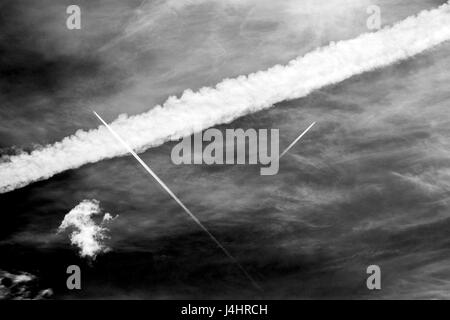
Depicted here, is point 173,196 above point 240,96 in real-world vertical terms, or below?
below

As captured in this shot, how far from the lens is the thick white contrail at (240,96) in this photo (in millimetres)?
8266

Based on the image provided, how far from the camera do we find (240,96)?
8742mm

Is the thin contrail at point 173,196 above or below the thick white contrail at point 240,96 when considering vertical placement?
below

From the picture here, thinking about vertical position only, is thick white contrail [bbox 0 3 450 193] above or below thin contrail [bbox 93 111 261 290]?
above

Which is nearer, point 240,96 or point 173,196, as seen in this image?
point 240,96

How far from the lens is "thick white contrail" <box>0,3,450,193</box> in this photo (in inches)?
325

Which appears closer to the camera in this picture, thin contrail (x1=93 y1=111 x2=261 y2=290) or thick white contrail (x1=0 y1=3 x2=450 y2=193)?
thick white contrail (x1=0 y1=3 x2=450 y2=193)

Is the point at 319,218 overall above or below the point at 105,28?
below

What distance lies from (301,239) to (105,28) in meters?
8.02

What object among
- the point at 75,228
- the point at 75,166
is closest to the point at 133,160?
the point at 75,166

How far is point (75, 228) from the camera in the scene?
9664 millimetres

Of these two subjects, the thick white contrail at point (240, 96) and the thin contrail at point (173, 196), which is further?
the thin contrail at point (173, 196)

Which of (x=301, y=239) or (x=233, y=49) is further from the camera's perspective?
(x=301, y=239)

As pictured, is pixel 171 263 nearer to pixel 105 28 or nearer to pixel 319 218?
pixel 319 218
